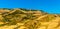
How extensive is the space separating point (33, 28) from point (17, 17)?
7.66m

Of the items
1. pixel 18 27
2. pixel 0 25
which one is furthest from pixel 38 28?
pixel 0 25

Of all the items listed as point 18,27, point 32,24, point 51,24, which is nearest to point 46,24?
point 51,24

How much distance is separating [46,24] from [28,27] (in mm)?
3205

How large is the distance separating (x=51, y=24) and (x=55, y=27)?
89 centimetres

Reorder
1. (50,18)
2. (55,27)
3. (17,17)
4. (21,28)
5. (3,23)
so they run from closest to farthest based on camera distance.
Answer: (55,27) < (21,28) < (50,18) < (3,23) < (17,17)

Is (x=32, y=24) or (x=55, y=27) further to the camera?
(x=32, y=24)

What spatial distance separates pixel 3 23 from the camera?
30656mm

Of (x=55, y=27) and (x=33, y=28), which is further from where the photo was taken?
(x=33, y=28)

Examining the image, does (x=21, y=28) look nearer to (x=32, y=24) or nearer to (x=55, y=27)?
(x=32, y=24)

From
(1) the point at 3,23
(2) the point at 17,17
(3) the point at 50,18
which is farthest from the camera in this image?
(2) the point at 17,17

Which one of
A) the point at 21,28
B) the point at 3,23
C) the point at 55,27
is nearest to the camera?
the point at 55,27

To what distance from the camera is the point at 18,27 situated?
27047mm

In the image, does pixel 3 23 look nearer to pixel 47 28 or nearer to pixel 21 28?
pixel 21 28

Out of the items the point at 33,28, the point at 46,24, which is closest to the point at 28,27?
the point at 33,28
